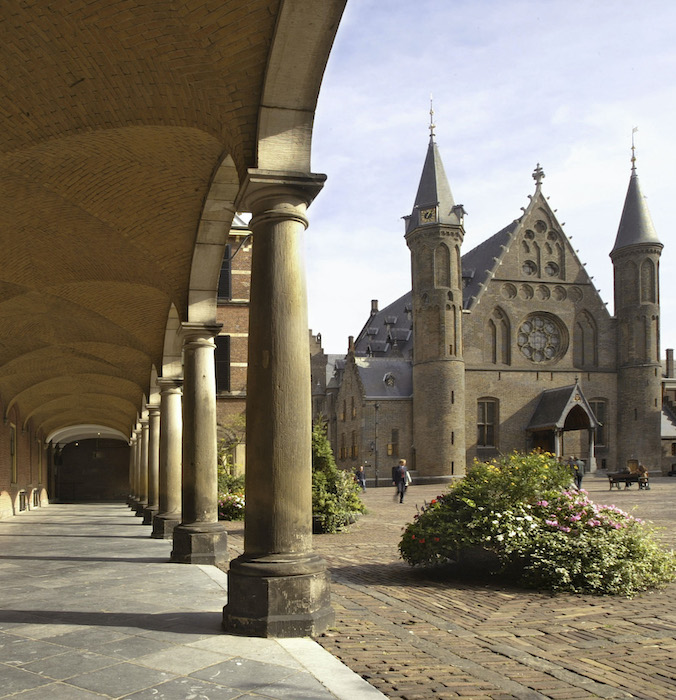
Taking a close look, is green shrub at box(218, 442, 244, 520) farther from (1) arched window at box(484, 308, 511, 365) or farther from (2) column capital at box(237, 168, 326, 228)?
(1) arched window at box(484, 308, 511, 365)

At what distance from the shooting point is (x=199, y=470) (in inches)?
365

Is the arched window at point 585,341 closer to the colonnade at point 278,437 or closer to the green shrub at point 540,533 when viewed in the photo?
the green shrub at point 540,533

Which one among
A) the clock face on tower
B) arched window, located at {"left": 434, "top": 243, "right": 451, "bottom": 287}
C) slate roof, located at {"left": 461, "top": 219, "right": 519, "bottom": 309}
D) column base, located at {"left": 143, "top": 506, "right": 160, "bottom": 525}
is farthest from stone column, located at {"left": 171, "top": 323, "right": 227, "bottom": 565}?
slate roof, located at {"left": 461, "top": 219, "right": 519, "bottom": 309}

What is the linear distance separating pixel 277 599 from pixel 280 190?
2.92 meters

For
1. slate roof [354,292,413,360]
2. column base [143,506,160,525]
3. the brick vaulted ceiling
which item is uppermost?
slate roof [354,292,413,360]

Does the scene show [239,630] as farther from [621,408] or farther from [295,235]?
[621,408]

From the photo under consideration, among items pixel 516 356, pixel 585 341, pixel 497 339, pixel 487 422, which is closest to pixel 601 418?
pixel 585 341

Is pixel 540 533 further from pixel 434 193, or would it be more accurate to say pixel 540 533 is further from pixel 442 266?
pixel 434 193

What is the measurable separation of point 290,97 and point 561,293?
4364cm

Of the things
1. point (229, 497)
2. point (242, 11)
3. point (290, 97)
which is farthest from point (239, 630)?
point (229, 497)

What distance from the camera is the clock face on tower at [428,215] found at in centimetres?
4353

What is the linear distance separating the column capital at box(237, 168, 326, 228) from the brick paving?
3.03 metres

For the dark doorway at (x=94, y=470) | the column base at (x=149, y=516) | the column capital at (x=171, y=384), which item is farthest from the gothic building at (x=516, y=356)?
the column capital at (x=171, y=384)

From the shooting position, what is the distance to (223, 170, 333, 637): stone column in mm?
5102
